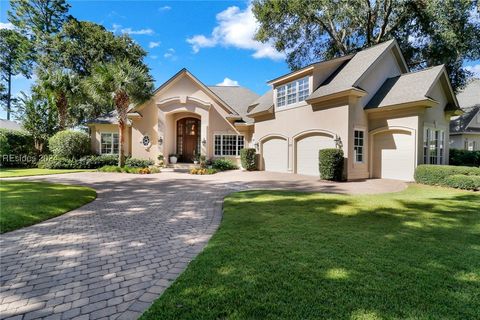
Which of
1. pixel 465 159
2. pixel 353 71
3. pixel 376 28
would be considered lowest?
pixel 465 159

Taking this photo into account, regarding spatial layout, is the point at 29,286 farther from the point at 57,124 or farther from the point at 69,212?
the point at 57,124

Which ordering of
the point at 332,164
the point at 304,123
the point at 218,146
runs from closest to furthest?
the point at 332,164 < the point at 304,123 < the point at 218,146

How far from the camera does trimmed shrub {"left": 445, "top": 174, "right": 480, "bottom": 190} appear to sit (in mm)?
10661

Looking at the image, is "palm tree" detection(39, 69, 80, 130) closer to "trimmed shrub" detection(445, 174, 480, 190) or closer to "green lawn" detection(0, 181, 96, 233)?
"green lawn" detection(0, 181, 96, 233)

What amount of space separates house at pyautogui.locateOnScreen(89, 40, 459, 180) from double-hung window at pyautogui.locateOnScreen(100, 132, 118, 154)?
0.27 ft

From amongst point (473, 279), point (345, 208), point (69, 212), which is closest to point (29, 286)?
point (69, 212)

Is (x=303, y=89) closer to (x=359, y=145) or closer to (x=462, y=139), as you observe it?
(x=359, y=145)

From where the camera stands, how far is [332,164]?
525 inches

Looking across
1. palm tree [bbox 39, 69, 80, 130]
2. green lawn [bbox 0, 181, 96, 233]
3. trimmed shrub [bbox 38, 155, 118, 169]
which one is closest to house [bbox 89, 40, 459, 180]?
trimmed shrub [bbox 38, 155, 118, 169]

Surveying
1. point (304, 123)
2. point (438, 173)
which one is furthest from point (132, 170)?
point (438, 173)

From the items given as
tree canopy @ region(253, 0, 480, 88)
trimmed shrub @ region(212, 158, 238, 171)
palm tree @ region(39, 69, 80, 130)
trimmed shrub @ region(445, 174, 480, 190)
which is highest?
tree canopy @ region(253, 0, 480, 88)

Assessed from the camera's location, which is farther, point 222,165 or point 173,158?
point 173,158

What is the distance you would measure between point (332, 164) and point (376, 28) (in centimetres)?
1707

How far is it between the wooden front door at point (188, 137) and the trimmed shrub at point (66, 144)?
26.3 ft
